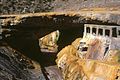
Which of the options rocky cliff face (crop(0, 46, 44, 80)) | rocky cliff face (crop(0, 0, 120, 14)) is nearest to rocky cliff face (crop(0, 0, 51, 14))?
rocky cliff face (crop(0, 0, 120, 14))

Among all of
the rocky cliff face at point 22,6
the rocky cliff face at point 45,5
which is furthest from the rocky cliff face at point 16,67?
the rocky cliff face at point 45,5

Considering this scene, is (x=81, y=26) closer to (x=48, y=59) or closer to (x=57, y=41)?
(x=48, y=59)

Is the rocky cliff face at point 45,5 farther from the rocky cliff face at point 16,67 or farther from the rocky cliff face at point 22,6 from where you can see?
the rocky cliff face at point 16,67

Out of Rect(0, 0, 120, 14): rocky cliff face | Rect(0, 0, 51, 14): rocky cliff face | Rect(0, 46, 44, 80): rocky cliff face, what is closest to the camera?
Rect(0, 46, 44, 80): rocky cliff face

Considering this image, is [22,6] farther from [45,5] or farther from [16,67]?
[16,67]

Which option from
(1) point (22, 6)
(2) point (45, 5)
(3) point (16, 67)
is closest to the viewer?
(3) point (16, 67)

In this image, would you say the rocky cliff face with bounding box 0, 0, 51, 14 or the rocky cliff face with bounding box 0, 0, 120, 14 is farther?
the rocky cliff face with bounding box 0, 0, 51, 14

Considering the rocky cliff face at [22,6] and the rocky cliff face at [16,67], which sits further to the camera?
the rocky cliff face at [22,6]

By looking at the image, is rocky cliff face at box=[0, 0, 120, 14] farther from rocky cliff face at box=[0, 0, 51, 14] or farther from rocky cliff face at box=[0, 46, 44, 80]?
rocky cliff face at box=[0, 46, 44, 80]

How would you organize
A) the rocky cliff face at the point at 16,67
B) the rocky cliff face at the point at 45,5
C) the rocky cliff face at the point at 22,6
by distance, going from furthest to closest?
1. the rocky cliff face at the point at 22,6
2. the rocky cliff face at the point at 45,5
3. the rocky cliff face at the point at 16,67

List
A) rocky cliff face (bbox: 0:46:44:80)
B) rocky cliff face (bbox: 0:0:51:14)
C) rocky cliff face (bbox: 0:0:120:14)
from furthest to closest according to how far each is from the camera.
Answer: rocky cliff face (bbox: 0:0:51:14)
rocky cliff face (bbox: 0:0:120:14)
rocky cliff face (bbox: 0:46:44:80)

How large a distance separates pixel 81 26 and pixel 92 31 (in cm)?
400

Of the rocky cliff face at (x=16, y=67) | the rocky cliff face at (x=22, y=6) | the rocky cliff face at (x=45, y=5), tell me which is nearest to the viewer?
the rocky cliff face at (x=16, y=67)

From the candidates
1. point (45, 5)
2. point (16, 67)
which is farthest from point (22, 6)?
point (16, 67)
